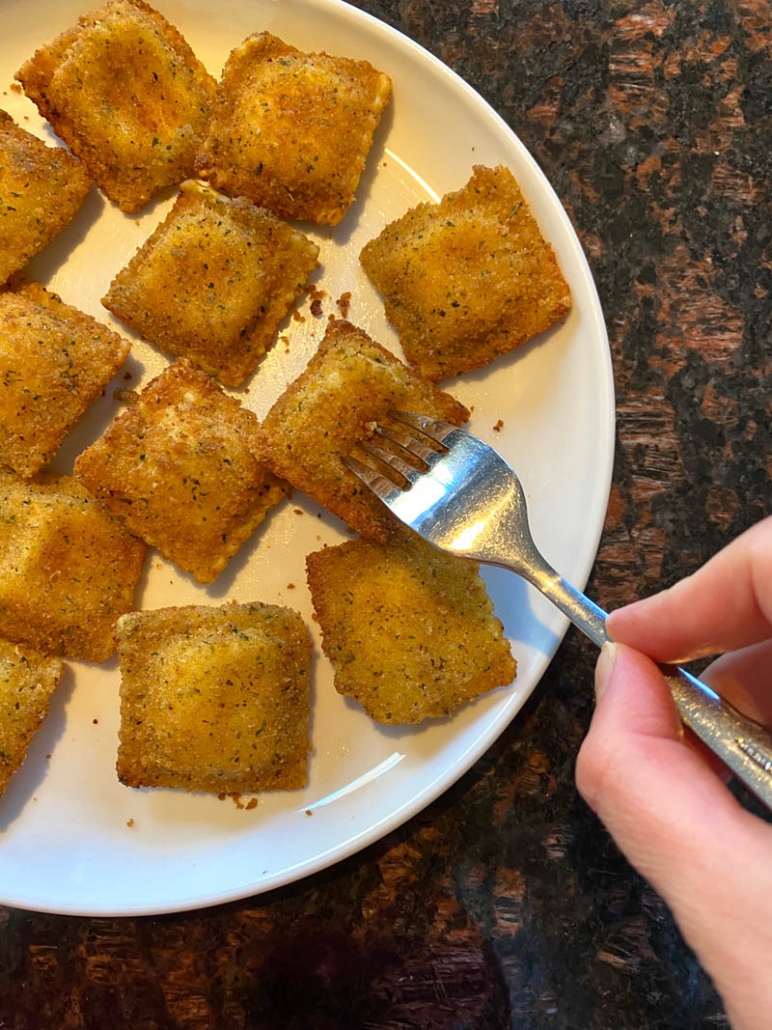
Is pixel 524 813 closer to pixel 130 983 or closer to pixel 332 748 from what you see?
pixel 332 748

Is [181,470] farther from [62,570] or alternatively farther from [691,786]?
[691,786]

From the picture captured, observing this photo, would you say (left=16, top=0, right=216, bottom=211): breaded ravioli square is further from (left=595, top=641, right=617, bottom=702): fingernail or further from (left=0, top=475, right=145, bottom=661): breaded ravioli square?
(left=595, top=641, right=617, bottom=702): fingernail

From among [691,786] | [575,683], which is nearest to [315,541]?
[575,683]

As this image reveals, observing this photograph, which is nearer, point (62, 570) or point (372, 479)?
point (372, 479)

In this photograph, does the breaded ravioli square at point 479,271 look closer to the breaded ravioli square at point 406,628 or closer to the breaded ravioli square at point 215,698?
the breaded ravioli square at point 406,628

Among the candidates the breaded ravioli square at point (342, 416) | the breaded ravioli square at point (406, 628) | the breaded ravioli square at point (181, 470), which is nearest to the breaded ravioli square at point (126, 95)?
the breaded ravioli square at point (181, 470)

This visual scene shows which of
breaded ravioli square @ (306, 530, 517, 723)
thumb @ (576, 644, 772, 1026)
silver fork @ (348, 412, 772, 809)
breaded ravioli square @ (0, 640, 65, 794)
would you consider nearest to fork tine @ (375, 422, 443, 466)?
silver fork @ (348, 412, 772, 809)
